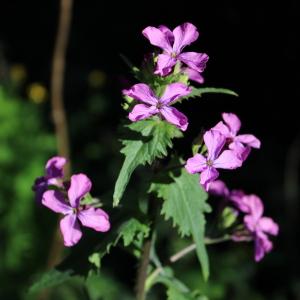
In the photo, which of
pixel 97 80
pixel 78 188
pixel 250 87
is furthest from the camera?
pixel 97 80

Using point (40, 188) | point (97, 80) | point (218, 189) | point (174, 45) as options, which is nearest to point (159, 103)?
point (174, 45)

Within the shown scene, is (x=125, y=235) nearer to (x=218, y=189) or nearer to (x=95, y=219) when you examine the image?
(x=95, y=219)

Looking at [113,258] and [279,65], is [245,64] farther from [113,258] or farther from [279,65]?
[113,258]

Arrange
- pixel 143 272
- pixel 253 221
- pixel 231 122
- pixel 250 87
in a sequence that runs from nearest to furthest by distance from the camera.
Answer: pixel 231 122, pixel 143 272, pixel 253 221, pixel 250 87

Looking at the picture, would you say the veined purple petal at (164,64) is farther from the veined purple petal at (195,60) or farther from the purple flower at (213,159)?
the purple flower at (213,159)

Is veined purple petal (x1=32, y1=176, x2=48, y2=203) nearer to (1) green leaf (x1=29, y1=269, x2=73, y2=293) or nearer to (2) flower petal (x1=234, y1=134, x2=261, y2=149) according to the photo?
(1) green leaf (x1=29, y1=269, x2=73, y2=293)

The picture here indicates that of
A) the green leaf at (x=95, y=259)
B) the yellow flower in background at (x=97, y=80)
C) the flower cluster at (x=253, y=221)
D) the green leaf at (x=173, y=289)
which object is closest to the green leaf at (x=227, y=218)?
the flower cluster at (x=253, y=221)

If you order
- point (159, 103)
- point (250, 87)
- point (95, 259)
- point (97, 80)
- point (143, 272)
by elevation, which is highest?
point (159, 103)
